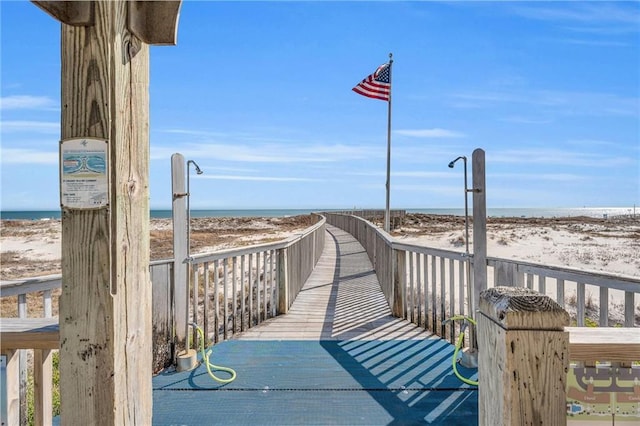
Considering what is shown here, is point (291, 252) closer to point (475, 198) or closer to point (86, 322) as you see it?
point (475, 198)

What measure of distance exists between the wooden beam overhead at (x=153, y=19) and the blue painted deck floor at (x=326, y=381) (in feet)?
8.22

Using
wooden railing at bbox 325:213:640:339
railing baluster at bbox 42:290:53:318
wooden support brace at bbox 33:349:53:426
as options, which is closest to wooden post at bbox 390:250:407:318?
wooden railing at bbox 325:213:640:339

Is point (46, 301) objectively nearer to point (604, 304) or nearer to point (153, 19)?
point (153, 19)

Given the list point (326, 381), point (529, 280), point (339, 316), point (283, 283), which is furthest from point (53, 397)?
point (529, 280)

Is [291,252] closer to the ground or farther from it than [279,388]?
farther from it

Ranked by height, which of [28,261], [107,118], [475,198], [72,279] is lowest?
[28,261]

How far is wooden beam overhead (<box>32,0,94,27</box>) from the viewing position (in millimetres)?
1528

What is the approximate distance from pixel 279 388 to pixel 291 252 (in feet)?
10.9

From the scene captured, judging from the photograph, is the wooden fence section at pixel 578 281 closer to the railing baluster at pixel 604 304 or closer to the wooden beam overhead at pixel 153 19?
the railing baluster at pixel 604 304

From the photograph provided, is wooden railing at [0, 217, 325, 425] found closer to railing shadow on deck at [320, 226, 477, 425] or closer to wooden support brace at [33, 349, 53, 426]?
wooden support brace at [33, 349, 53, 426]

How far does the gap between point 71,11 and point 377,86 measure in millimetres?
13422

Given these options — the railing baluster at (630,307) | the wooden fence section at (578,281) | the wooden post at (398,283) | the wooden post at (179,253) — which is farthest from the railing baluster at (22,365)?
the wooden post at (398,283)

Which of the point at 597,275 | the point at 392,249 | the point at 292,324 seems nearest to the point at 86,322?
the point at 597,275

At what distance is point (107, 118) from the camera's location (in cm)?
160
